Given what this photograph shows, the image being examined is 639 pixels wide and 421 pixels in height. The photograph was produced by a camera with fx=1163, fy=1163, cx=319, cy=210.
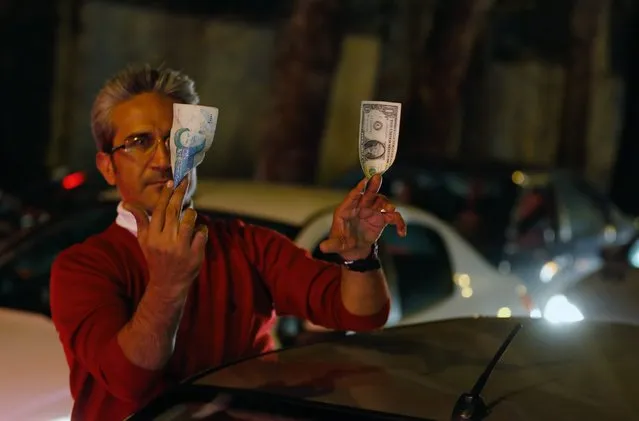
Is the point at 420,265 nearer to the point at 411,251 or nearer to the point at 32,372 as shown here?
the point at 411,251

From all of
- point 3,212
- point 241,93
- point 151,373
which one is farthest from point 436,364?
point 241,93

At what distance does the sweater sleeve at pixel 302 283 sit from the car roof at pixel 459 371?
0.07 metres

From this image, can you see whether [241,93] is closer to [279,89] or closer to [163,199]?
[279,89]

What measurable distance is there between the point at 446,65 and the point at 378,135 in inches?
437

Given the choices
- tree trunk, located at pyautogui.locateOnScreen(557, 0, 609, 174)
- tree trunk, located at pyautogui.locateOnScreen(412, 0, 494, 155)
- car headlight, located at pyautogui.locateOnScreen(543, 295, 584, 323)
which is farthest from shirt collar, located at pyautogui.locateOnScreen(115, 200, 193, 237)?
tree trunk, located at pyautogui.locateOnScreen(557, 0, 609, 174)

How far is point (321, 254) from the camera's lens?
4.68 metres

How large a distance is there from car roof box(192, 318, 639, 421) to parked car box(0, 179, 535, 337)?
173cm

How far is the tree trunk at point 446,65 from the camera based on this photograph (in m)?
13.6

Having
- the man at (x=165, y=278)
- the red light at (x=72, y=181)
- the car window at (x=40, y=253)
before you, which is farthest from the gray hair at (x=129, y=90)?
the red light at (x=72, y=181)

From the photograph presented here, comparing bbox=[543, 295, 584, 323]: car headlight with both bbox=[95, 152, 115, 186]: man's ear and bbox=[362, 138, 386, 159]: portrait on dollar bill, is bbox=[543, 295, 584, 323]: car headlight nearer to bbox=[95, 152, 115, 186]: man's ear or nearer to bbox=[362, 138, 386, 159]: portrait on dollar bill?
bbox=[362, 138, 386, 159]: portrait on dollar bill

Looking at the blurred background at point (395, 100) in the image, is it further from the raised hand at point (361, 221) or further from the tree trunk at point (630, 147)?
the raised hand at point (361, 221)

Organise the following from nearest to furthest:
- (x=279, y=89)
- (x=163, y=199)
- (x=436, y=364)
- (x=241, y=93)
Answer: (x=163, y=199) → (x=436, y=364) → (x=279, y=89) → (x=241, y=93)

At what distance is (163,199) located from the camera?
246cm

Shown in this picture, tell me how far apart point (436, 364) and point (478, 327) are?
443 millimetres
